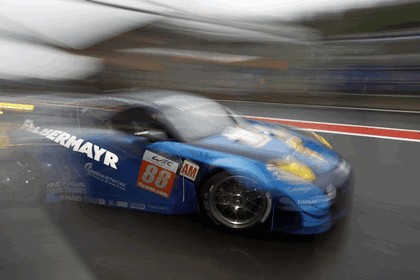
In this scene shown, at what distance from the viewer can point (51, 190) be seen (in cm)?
315

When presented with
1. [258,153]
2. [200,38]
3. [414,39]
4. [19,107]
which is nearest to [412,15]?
[414,39]

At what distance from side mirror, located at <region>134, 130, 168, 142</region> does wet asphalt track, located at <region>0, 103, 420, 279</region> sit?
675 millimetres

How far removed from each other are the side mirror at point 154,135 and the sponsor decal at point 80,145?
0.95ft

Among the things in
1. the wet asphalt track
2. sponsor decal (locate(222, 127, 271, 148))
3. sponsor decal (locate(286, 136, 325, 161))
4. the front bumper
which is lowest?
the wet asphalt track

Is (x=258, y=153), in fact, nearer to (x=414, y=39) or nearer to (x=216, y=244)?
(x=216, y=244)

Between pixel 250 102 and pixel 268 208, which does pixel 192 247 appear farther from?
pixel 250 102

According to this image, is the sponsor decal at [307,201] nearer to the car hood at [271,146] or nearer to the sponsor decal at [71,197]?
the car hood at [271,146]

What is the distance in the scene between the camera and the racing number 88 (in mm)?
2750

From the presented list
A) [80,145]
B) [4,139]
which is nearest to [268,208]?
[80,145]

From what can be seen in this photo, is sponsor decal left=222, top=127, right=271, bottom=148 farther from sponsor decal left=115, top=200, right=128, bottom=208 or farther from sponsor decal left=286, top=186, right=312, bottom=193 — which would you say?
sponsor decal left=115, top=200, right=128, bottom=208

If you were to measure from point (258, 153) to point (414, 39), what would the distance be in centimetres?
874

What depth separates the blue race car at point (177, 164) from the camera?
2.58 m

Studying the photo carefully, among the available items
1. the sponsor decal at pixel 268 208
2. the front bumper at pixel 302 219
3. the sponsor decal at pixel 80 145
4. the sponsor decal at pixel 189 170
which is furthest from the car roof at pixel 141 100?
Result: the front bumper at pixel 302 219

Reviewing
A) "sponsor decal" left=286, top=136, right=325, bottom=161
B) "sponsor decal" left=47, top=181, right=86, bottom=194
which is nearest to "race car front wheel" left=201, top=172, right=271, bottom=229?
"sponsor decal" left=286, top=136, right=325, bottom=161
